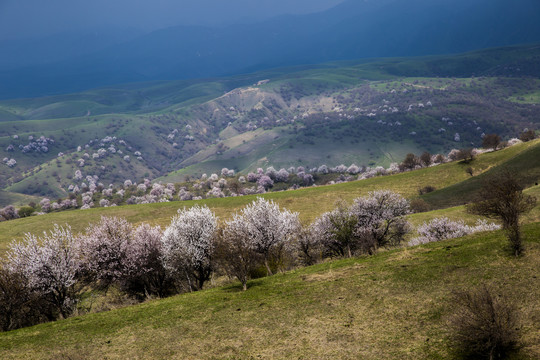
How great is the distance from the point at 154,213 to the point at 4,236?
126 feet

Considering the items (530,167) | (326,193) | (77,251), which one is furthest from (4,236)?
(530,167)

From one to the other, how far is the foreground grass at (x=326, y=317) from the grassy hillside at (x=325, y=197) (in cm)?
5987

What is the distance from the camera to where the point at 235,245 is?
4169 centimetres

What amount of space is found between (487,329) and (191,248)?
38.5 m

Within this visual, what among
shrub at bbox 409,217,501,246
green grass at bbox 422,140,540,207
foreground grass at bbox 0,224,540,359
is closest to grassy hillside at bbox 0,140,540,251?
green grass at bbox 422,140,540,207

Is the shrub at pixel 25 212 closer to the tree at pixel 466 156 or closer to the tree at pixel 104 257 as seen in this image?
the tree at pixel 104 257

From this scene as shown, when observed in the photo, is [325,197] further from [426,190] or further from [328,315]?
[328,315]

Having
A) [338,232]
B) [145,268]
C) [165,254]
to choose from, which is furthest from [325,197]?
[145,268]

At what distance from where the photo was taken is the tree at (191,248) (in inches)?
1959

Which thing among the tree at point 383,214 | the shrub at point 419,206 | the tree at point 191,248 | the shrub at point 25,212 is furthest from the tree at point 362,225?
the shrub at point 25,212

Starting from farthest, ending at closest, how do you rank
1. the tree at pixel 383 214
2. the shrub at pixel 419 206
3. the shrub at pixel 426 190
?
the shrub at pixel 426 190 → the shrub at pixel 419 206 → the tree at pixel 383 214

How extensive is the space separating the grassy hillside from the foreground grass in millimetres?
59875

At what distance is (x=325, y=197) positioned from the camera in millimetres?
112688

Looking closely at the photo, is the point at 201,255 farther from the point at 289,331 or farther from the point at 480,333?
the point at 480,333
